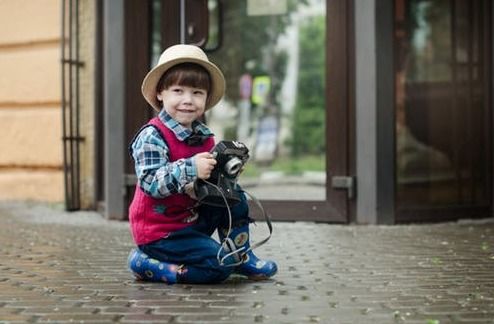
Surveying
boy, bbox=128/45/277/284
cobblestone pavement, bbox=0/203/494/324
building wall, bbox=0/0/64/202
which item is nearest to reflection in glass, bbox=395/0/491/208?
cobblestone pavement, bbox=0/203/494/324

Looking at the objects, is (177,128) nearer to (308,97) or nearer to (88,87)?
(88,87)

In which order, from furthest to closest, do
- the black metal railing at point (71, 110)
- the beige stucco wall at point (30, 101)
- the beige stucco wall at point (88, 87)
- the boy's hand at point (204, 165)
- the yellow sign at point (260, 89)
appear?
the yellow sign at point (260, 89) < the beige stucco wall at point (30, 101) < the beige stucco wall at point (88, 87) < the black metal railing at point (71, 110) < the boy's hand at point (204, 165)

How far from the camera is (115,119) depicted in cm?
761

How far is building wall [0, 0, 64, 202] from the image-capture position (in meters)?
8.90

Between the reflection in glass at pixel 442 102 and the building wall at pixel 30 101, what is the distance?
3.59 meters

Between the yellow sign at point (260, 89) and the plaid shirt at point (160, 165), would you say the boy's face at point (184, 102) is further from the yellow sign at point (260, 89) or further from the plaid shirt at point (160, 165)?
the yellow sign at point (260, 89)

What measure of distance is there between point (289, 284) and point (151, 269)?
2.15 feet

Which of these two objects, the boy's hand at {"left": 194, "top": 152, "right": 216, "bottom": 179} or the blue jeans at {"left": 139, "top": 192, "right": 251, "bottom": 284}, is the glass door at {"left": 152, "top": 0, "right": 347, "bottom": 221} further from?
the boy's hand at {"left": 194, "top": 152, "right": 216, "bottom": 179}

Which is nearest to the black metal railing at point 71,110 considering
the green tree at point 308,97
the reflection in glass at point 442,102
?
the reflection in glass at point 442,102

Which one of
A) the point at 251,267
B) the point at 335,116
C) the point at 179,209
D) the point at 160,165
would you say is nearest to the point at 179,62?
the point at 160,165

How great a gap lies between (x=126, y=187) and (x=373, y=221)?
2140 millimetres

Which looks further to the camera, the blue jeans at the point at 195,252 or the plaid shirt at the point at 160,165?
the blue jeans at the point at 195,252

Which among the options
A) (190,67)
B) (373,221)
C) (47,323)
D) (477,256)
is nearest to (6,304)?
(47,323)

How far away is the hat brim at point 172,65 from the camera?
4125mm
